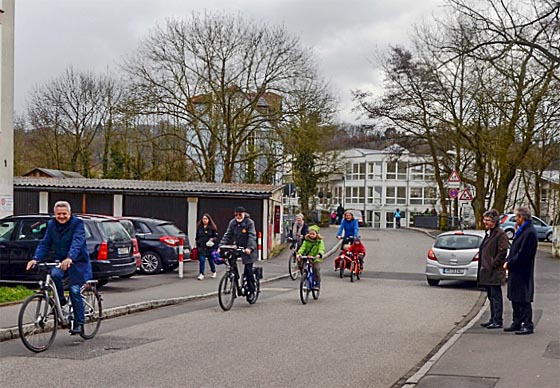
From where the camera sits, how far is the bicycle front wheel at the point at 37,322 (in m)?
9.72

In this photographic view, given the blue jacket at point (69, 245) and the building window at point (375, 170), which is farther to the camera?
the building window at point (375, 170)

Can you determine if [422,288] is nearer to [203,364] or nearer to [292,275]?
[292,275]

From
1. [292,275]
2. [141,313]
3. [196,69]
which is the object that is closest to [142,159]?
[196,69]

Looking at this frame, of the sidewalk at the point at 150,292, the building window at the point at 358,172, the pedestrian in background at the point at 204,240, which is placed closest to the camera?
the sidewalk at the point at 150,292

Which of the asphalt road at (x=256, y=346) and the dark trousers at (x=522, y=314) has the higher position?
the dark trousers at (x=522, y=314)

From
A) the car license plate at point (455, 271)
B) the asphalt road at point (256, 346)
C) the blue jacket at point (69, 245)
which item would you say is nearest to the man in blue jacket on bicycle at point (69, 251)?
the blue jacket at point (69, 245)

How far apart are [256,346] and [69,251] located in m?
2.64

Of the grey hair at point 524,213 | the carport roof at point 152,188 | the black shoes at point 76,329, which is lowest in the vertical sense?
the black shoes at point 76,329

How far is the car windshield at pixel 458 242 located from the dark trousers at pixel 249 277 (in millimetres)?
7654

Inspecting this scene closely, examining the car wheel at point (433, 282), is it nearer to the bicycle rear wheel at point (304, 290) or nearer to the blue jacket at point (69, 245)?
the bicycle rear wheel at point (304, 290)

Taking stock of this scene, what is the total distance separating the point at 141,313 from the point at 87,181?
19.0 meters

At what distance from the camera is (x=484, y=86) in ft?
116

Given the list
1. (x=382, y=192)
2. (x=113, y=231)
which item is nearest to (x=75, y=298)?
(x=113, y=231)

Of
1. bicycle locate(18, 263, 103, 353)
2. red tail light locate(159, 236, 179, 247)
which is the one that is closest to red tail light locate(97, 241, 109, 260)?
bicycle locate(18, 263, 103, 353)
